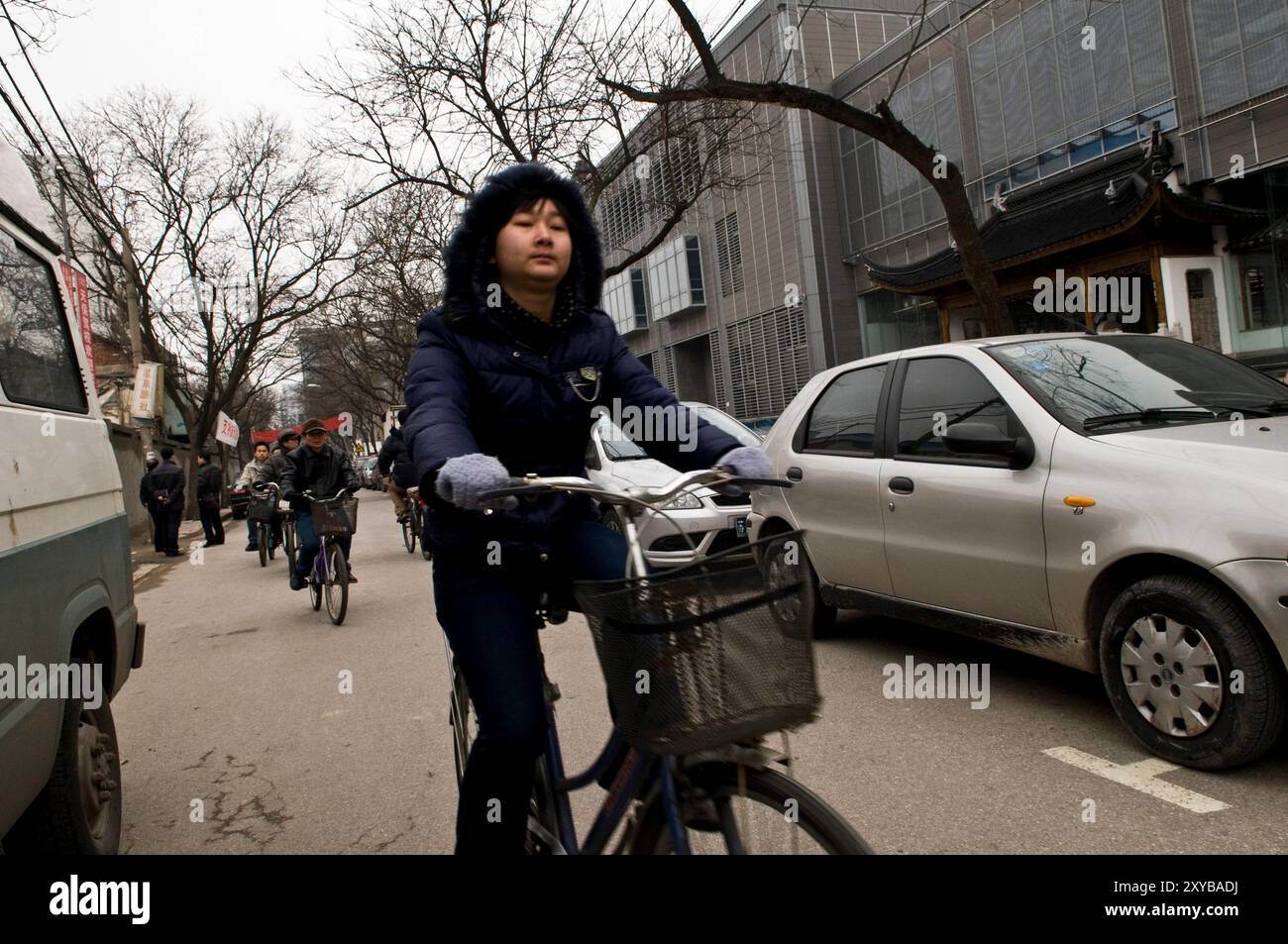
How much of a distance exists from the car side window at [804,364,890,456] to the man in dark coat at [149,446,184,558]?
15.2 m

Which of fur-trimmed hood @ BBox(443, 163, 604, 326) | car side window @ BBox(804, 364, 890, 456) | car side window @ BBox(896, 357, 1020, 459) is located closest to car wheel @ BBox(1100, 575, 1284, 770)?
car side window @ BBox(896, 357, 1020, 459)

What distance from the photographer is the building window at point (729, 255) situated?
2891 centimetres

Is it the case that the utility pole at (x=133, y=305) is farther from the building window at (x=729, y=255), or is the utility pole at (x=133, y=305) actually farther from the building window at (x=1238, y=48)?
the building window at (x=1238, y=48)

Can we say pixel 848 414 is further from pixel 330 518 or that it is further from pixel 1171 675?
pixel 330 518

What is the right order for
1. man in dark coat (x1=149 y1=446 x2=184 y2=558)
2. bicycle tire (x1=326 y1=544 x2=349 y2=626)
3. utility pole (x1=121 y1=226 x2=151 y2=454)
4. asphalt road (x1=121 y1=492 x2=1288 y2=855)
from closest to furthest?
asphalt road (x1=121 y1=492 x2=1288 y2=855) < bicycle tire (x1=326 y1=544 x2=349 y2=626) < man in dark coat (x1=149 y1=446 x2=184 y2=558) < utility pole (x1=121 y1=226 x2=151 y2=454)

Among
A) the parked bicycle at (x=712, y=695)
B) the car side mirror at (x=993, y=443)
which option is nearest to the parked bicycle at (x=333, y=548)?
the car side mirror at (x=993, y=443)

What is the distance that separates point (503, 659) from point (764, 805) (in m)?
0.69

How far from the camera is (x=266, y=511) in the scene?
40.4ft

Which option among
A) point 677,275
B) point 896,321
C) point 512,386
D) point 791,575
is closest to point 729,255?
point 677,275

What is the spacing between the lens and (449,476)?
6.60ft

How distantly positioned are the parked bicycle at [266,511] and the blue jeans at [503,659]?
7.64m

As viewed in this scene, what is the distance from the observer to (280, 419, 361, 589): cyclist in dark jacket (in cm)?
891

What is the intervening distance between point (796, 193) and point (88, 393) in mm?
22666

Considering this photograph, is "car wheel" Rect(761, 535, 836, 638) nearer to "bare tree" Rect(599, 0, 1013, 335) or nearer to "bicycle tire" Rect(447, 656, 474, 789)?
"bicycle tire" Rect(447, 656, 474, 789)
